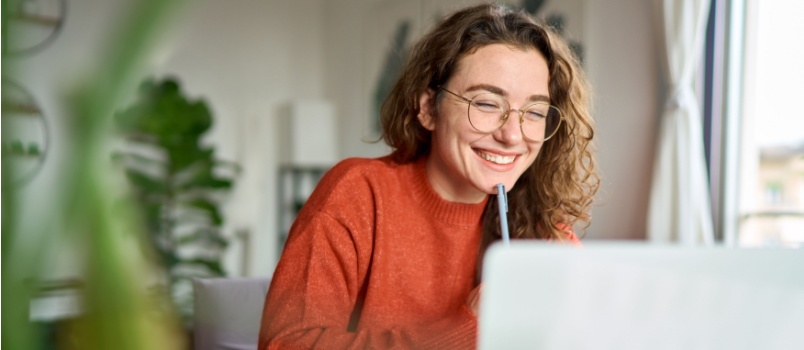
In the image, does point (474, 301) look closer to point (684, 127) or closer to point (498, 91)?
point (498, 91)

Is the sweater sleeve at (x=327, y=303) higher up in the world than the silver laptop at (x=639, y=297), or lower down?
lower down

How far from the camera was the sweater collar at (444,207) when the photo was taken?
131cm

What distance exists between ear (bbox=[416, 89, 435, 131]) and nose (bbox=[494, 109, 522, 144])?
169 mm

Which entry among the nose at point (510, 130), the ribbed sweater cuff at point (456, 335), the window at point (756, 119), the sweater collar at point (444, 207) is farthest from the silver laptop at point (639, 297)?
the window at point (756, 119)

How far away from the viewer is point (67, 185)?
225 mm

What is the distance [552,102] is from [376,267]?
43 centimetres

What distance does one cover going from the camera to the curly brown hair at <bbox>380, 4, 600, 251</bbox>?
125 cm

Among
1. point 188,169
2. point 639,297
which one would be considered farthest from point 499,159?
point 188,169

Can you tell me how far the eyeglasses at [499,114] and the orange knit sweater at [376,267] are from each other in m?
0.18

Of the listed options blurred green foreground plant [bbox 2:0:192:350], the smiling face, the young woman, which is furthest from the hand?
blurred green foreground plant [bbox 2:0:192:350]

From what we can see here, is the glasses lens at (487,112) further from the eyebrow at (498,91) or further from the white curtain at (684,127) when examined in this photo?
the white curtain at (684,127)

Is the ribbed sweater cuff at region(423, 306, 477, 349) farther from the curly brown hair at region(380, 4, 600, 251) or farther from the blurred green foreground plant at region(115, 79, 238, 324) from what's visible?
the blurred green foreground plant at region(115, 79, 238, 324)

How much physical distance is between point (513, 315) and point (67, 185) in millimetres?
314

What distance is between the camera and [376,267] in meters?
1.23
